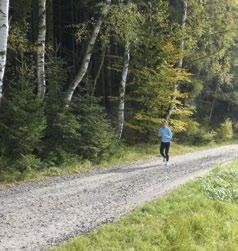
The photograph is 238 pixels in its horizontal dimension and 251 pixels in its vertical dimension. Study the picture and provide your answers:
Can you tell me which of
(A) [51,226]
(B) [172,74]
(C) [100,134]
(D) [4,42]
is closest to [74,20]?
(B) [172,74]

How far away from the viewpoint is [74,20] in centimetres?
2980

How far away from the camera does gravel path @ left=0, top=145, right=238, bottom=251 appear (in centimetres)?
940

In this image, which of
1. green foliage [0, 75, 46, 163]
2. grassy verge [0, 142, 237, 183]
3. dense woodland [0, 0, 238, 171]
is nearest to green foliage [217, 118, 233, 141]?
dense woodland [0, 0, 238, 171]

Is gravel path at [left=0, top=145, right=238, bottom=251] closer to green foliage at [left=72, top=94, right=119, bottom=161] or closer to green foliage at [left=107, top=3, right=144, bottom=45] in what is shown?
green foliage at [left=72, top=94, right=119, bottom=161]

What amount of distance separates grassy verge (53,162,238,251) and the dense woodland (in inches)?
215

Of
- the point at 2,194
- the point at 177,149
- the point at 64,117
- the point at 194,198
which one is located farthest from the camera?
the point at 177,149

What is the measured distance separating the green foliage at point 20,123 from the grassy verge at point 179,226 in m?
5.15

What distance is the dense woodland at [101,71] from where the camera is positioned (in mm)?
16369

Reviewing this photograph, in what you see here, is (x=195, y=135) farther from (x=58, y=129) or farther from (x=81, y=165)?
(x=58, y=129)

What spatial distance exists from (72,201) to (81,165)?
6034 mm

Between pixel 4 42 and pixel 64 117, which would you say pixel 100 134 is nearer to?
pixel 64 117

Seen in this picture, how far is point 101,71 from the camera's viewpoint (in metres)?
30.7

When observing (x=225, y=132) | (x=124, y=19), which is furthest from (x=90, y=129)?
(x=225, y=132)

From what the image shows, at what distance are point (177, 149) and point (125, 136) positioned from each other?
3.53 metres
